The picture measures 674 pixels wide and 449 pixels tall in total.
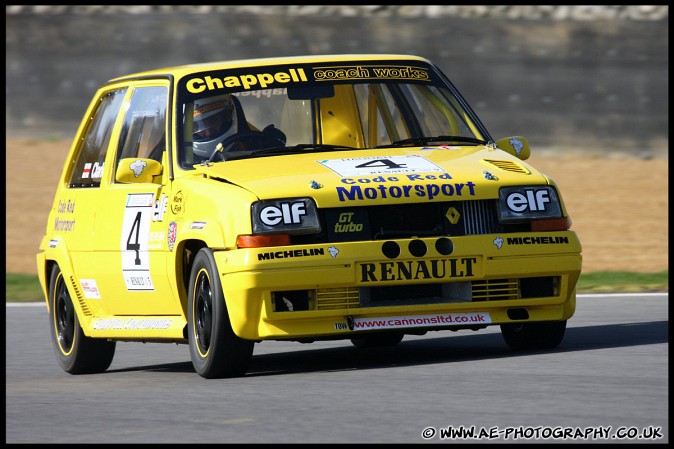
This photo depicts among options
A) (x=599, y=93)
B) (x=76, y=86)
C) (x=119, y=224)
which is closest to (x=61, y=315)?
(x=119, y=224)

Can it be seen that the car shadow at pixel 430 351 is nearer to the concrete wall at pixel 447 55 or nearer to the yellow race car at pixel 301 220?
the yellow race car at pixel 301 220

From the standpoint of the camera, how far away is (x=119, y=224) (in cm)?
921

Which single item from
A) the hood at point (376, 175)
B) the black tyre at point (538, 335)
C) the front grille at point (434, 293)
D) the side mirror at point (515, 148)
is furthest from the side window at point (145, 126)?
the black tyre at point (538, 335)

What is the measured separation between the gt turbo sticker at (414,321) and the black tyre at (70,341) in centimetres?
242

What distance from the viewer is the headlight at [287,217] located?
795 centimetres

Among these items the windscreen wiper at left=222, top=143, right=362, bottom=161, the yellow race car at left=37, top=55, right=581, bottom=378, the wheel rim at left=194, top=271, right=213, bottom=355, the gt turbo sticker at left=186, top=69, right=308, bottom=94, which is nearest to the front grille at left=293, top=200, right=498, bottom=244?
the yellow race car at left=37, top=55, right=581, bottom=378

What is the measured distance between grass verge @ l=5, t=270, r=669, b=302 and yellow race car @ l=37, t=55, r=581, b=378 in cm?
399

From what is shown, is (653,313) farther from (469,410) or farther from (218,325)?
(469,410)

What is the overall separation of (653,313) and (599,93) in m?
10.2

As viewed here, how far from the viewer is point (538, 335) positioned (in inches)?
343

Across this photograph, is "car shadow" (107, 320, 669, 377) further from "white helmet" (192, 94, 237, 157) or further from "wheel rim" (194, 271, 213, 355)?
"white helmet" (192, 94, 237, 157)

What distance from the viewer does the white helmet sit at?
8992 millimetres

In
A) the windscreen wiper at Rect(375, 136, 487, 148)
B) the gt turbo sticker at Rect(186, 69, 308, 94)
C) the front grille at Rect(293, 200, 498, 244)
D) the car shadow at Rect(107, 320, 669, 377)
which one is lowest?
the car shadow at Rect(107, 320, 669, 377)

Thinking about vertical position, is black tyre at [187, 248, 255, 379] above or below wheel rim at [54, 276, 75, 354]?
above
